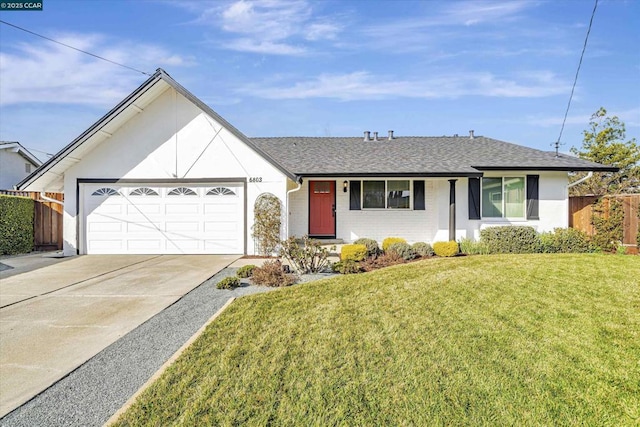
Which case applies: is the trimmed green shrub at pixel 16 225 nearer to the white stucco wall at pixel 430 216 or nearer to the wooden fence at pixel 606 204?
the white stucco wall at pixel 430 216

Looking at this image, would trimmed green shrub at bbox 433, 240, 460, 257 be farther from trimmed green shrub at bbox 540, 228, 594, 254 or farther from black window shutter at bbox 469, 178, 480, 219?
trimmed green shrub at bbox 540, 228, 594, 254

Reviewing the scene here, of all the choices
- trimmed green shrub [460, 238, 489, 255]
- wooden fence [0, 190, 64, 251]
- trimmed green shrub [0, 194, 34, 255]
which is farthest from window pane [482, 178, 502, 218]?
trimmed green shrub [0, 194, 34, 255]

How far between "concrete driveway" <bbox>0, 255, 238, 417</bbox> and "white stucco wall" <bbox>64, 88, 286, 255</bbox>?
2630 millimetres

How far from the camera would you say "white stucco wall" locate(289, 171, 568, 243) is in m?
11.9

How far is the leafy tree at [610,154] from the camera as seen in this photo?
18.2 metres

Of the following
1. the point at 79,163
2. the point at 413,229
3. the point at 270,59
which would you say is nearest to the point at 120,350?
the point at 79,163

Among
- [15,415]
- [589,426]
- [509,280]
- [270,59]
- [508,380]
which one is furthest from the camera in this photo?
Result: [270,59]

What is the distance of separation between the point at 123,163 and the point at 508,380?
12.1 metres

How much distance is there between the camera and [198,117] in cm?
1092

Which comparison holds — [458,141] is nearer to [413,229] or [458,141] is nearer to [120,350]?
[413,229]

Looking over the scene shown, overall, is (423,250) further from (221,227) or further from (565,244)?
(221,227)

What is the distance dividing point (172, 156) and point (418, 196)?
8978mm

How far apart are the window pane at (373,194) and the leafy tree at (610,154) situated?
14237mm

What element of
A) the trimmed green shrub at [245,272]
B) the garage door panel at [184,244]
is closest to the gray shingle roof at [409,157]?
the garage door panel at [184,244]
